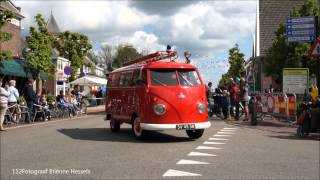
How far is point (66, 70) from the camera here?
3228cm

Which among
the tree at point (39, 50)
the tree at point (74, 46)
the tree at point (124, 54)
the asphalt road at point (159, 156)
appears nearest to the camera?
the asphalt road at point (159, 156)

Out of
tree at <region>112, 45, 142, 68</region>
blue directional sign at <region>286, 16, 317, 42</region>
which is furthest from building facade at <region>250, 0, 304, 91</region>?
tree at <region>112, 45, 142, 68</region>

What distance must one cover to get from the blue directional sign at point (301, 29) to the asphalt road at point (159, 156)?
8.19 m

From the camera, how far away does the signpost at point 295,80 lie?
21.9 m

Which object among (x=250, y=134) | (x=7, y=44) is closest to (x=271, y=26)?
(x=7, y=44)

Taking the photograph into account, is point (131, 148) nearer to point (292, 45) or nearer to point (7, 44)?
point (7, 44)

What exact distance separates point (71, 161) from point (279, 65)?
43.8 m

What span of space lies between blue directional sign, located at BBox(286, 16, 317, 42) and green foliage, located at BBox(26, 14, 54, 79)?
2097 centimetres

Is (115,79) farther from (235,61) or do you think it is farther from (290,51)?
(235,61)

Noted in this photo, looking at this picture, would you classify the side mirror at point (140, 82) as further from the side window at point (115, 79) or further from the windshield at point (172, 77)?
the side window at point (115, 79)

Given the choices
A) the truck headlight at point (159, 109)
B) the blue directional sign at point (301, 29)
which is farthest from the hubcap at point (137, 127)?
the blue directional sign at point (301, 29)

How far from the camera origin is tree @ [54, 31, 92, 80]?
208ft

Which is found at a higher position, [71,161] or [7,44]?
[7,44]

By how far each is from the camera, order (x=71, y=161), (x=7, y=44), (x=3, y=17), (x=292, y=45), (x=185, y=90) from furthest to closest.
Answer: (x=292, y=45)
(x=7, y=44)
(x=3, y=17)
(x=185, y=90)
(x=71, y=161)
